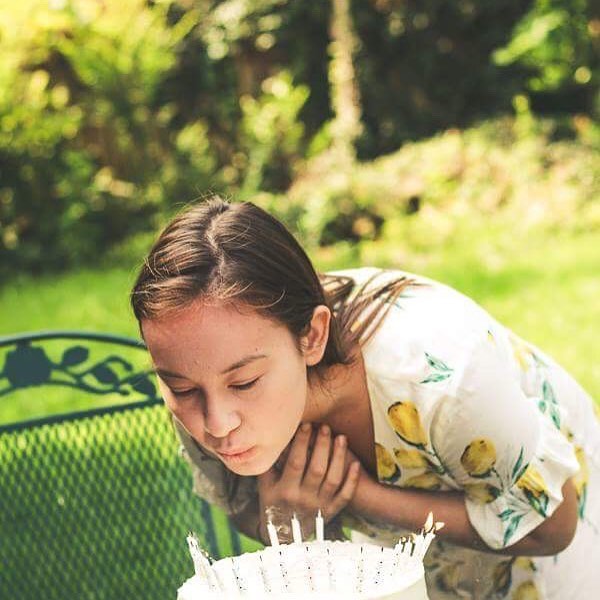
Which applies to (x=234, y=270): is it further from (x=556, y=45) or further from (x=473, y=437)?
(x=556, y=45)

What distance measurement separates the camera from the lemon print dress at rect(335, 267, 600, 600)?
1758 millimetres

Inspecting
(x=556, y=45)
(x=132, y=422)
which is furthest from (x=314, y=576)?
(x=556, y=45)

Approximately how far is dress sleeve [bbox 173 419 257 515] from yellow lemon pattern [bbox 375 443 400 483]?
0.28 metres

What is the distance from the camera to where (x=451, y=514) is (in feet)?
6.13

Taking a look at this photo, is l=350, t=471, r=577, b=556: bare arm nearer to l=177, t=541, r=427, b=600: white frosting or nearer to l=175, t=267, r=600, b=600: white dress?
l=175, t=267, r=600, b=600: white dress

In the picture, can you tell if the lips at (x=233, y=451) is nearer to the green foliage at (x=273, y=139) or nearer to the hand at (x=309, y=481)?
the hand at (x=309, y=481)

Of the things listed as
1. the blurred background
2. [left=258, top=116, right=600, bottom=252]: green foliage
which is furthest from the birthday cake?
[left=258, top=116, right=600, bottom=252]: green foliage

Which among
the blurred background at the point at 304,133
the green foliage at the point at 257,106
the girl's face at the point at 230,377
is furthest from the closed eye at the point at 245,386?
the green foliage at the point at 257,106

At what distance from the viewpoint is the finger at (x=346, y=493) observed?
188 cm

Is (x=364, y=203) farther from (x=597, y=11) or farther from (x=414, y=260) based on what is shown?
(x=597, y=11)

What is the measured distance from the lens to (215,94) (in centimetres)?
952

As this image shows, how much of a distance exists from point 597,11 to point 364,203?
2.61 metres

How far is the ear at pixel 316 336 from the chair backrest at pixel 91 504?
581mm

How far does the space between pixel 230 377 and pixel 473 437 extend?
430 millimetres
